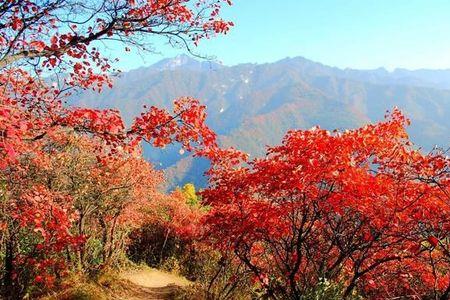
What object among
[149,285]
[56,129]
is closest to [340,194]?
[56,129]

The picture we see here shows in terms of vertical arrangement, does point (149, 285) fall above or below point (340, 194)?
below

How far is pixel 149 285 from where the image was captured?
19.0m

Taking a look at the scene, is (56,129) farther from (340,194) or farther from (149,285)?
(149,285)

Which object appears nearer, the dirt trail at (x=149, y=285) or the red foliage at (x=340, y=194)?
the red foliage at (x=340, y=194)

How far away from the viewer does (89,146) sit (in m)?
15.6

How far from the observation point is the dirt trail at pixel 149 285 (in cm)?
1557

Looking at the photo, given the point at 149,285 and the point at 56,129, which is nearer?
the point at 56,129

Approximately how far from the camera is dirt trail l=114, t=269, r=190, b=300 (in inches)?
613

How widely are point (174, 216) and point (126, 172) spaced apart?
31.2 feet

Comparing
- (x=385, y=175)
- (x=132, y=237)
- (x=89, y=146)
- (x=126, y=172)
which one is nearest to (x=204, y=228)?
(x=132, y=237)

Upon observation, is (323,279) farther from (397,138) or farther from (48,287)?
(48,287)

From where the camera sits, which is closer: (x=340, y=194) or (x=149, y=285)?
(x=340, y=194)

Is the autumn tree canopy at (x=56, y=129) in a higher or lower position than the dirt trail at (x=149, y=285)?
higher

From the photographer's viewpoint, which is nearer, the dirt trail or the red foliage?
the red foliage
